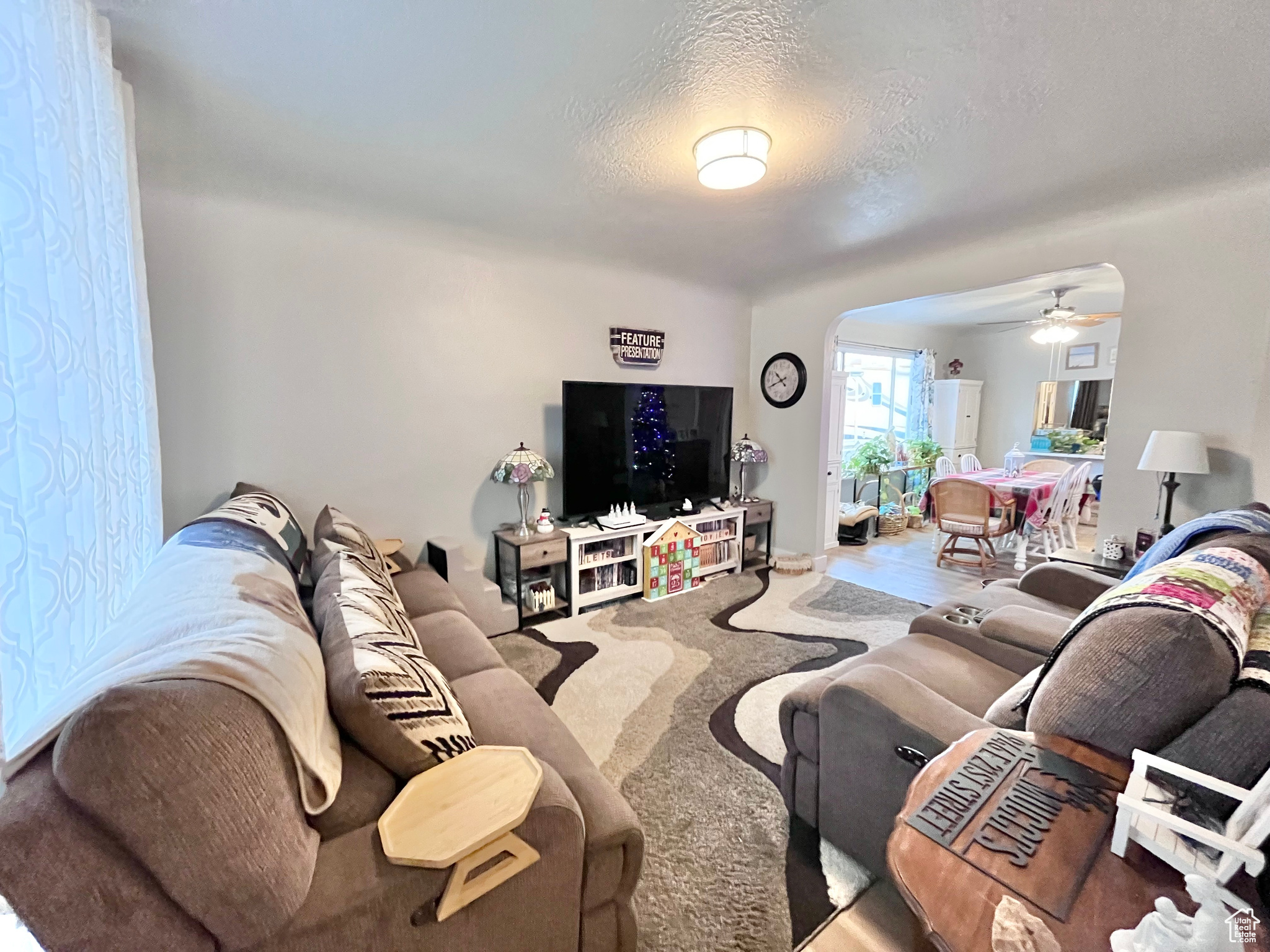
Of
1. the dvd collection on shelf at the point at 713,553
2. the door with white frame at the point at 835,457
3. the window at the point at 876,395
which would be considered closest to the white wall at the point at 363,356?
the dvd collection on shelf at the point at 713,553

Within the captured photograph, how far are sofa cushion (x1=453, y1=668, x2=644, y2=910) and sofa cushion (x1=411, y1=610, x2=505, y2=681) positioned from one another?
0.24 feet

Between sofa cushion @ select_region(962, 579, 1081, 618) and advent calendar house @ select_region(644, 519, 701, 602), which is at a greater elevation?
sofa cushion @ select_region(962, 579, 1081, 618)

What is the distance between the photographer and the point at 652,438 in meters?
3.71

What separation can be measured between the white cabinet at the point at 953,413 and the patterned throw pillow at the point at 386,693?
706 cm

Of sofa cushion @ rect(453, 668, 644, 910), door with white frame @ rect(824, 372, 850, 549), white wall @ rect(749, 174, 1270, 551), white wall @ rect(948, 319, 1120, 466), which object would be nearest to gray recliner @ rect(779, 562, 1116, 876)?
sofa cushion @ rect(453, 668, 644, 910)

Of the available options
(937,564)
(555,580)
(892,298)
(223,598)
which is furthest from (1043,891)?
(937,564)

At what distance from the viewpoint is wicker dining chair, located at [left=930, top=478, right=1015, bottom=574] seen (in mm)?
4332

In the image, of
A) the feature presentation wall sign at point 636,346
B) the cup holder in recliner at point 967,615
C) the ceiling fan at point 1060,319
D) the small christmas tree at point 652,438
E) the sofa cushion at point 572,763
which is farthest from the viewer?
the ceiling fan at point 1060,319

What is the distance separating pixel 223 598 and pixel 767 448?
406cm

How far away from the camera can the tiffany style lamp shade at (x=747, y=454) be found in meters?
4.25

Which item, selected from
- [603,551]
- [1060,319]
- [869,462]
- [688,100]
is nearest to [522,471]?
[603,551]

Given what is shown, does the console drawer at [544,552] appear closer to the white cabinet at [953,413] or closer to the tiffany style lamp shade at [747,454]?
the tiffany style lamp shade at [747,454]

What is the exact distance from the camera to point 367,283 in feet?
9.26

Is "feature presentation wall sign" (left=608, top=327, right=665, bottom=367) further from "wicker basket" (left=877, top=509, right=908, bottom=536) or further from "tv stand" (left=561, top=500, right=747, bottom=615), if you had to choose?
"wicker basket" (left=877, top=509, right=908, bottom=536)
